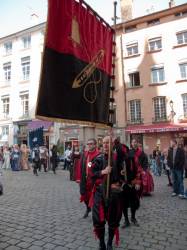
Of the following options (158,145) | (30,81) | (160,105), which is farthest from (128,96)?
(30,81)

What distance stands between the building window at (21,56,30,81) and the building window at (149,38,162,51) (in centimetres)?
1488

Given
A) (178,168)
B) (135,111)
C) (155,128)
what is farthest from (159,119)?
(178,168)

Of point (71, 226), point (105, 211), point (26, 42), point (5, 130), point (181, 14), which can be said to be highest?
point (26, 42)

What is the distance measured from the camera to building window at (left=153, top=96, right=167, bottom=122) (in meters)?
24.8

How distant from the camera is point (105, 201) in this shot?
12.8 ft

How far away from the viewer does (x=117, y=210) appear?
3.97 m

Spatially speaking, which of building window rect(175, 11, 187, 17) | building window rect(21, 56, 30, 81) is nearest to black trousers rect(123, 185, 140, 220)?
building window rect(175, 11, 187, 17)

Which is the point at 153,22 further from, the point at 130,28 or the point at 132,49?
the point at 132,49

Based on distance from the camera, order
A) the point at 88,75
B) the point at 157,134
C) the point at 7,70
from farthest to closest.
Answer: the point at 7,70, the point at 157,134, the point at 88,75

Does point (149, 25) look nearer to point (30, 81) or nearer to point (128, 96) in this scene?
point (128, 96)

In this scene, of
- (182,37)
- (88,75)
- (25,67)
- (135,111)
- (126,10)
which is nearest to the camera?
(88,75)

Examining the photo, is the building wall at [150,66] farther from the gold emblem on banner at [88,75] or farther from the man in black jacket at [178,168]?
the gold emblem on banner at [88,75]

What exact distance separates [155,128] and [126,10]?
585 inches

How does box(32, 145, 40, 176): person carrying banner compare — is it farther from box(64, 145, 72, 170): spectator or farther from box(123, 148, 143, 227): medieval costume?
box(123, 148, 143, 227): medieval costume
